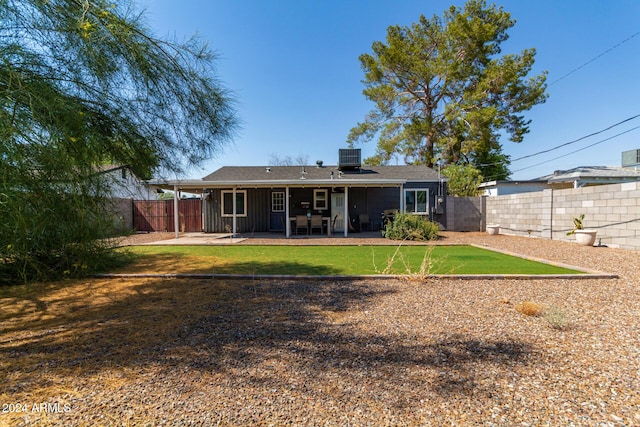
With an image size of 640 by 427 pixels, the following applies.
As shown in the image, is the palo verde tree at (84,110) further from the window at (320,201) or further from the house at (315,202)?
the window at (320,201)

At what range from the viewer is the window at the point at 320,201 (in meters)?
15.2

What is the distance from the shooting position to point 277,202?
50.4 feet

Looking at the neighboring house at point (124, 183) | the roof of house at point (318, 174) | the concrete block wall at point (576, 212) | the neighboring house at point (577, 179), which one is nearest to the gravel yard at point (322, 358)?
the neighboring house at point (124, 183)

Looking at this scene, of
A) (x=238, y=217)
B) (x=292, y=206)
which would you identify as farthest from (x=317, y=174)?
(x=238, y=217)

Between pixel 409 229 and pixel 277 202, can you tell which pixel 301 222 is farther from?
pixel 409 229

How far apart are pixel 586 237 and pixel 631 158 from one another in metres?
20.2

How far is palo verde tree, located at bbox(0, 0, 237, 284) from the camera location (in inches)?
98.6

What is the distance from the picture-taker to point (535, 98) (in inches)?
784

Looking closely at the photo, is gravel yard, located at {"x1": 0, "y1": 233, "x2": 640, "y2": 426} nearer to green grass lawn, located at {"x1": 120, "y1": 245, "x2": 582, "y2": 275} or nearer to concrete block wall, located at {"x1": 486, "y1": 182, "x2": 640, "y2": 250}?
green grass lawn, located at {"x1": 120, "y1": 245, "x2": 582, "y2": 275}

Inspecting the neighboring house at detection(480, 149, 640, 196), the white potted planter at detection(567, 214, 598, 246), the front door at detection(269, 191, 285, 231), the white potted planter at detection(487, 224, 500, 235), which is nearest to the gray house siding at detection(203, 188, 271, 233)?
the front door at detection(269, 191, 285, 231)

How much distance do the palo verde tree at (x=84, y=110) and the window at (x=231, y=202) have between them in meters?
9.80

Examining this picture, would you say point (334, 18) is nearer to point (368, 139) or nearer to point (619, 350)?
point (368, 139)

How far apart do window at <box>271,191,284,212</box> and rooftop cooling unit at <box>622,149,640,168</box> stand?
81.2 ft

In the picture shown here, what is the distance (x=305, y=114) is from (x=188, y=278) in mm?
13392
